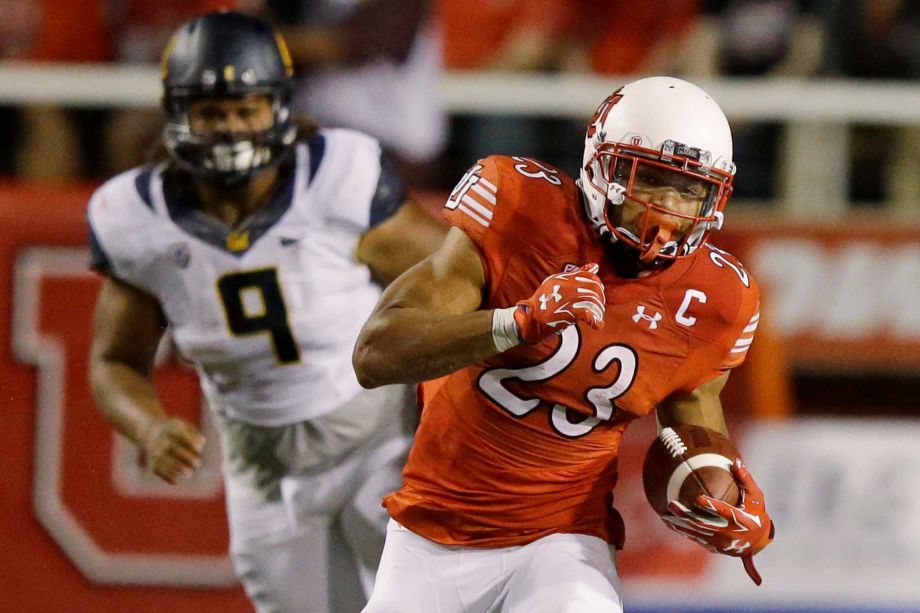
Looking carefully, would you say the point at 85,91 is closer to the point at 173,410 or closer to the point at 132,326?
the point at 173,410

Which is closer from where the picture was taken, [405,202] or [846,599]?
[405,202]

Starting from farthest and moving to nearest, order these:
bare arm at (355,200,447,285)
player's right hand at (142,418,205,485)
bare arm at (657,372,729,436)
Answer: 1. bare arm at (355,200,447,285)
2. player's right hand at (142,418,205,485)
3. bare arm at (657,372,729,436)

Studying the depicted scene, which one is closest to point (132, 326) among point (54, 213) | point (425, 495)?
point (425, 495)

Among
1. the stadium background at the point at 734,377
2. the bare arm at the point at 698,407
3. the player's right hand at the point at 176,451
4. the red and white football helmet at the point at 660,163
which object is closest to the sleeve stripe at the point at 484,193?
the red and white football helmet at the point at 660,163

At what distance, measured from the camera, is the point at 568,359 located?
3.04 m

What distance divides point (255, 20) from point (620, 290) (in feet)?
5.09

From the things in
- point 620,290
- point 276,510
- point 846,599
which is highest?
point 620,290

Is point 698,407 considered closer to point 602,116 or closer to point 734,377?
point 602,116

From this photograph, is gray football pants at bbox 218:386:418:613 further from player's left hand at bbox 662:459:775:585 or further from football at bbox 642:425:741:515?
player's left hand at bbox 662:459:775:585

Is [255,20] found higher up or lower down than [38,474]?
higher up

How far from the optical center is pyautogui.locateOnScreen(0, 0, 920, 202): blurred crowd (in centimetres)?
545

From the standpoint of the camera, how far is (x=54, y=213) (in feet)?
17.3

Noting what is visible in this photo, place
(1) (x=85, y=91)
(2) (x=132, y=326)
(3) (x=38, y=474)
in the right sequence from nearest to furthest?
1. (2) (x=132, y=326)
2. (3) (x=38, y=474)
3. (1) (x=85, y=91)

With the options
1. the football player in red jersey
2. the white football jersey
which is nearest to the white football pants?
the football player in red jersey
